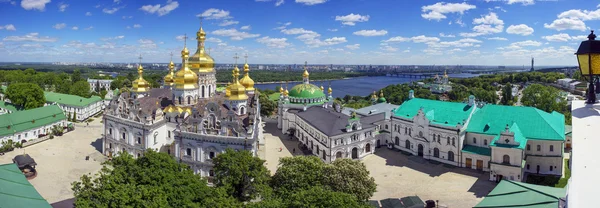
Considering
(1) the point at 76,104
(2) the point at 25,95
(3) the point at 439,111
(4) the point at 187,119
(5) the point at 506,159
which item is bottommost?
(5) the point at 506,159

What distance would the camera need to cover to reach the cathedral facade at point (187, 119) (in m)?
26.5

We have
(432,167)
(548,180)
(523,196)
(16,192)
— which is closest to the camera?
(523,196)

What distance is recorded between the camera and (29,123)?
3906 cm

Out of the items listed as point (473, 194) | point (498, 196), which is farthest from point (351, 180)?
point (473, 194)

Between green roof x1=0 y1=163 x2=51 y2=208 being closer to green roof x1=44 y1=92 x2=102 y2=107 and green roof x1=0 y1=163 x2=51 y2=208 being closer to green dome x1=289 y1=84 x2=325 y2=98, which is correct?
green dome x1=289 y1=84 x2=325 y2=98

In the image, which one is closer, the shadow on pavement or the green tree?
the shadow on pavement

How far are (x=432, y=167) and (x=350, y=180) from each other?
13447 millimetres

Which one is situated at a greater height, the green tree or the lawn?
the green tree

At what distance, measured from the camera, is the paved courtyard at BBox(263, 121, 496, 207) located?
2448 centimetres

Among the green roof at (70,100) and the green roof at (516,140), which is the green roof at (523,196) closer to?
the green roof at (516,140)

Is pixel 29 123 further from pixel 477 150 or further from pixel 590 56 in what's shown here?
pixel 590 56

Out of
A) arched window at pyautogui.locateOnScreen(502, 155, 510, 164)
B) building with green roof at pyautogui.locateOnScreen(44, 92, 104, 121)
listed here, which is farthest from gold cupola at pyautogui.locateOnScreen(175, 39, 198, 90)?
building with green roof at pyautogui.locateOnScreen(44, 92, 104, 121)

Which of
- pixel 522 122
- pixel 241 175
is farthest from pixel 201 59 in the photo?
pixel 522 122

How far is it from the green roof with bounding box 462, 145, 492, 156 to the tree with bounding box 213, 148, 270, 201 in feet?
56.6
